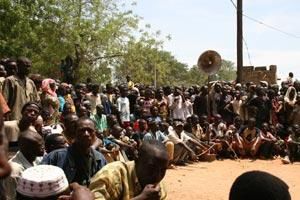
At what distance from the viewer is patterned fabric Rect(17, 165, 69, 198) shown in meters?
2.64

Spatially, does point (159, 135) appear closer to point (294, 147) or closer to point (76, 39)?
point (294, 147)

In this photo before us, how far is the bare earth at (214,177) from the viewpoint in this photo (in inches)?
381

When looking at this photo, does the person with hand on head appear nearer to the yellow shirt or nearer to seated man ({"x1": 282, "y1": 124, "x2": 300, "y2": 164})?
the yellow shirt

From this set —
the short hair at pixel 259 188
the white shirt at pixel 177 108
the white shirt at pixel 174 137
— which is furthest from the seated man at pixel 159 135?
the short hair at pixel 259 188

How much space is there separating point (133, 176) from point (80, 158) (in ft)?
3.32

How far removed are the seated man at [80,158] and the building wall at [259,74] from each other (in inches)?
759

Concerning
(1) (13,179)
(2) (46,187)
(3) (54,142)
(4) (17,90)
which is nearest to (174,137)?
(4) (17,90)

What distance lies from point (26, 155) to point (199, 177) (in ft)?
25.7

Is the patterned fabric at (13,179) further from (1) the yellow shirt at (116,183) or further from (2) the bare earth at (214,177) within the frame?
(2) the bare earth at (214,177)

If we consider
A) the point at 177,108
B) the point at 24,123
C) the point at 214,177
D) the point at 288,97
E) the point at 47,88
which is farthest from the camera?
the point at 288,97

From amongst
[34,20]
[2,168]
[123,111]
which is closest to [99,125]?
[123,111]

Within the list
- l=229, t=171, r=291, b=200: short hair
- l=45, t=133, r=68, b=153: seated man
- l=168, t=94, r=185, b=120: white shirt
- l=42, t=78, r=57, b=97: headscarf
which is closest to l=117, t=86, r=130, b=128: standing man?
l=168, t=94, r=185, b=120: white shirt

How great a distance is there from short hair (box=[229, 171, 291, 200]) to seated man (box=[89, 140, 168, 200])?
0.97 metres

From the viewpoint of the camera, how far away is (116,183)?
9.98 ft
